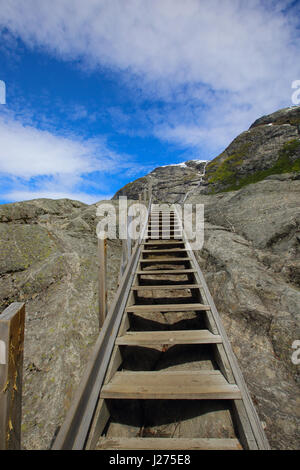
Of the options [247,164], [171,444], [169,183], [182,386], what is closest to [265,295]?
[182,386]

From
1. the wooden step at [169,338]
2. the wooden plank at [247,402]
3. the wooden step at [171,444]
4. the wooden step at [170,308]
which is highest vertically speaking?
the wooden step at [170,308]

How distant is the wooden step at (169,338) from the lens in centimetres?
258

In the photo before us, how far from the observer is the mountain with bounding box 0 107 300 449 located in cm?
231

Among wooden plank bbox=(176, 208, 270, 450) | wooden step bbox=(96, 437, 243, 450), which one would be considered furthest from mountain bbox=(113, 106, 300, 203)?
wooden step bbox=(96, 437, 243, 450)

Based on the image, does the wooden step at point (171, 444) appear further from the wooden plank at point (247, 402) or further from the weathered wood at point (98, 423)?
the wooden plank at point (247, 402)

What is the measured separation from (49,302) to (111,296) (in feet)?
3.82

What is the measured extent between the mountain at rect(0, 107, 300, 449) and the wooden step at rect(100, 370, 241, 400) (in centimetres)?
60

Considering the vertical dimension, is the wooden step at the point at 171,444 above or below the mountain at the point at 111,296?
below

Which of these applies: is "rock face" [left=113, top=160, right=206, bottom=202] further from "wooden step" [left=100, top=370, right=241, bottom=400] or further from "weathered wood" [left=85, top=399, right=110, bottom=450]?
"weathered wood" [left=85, top=399, right=110, bottom=450]

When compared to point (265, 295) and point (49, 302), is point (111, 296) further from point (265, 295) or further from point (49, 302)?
point (265, 295)

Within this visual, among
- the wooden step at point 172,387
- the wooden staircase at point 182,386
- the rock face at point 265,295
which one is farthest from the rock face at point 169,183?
the wooden step at point 172,387

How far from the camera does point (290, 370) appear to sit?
2596 millimetres

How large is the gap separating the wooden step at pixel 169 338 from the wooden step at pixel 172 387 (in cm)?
35
